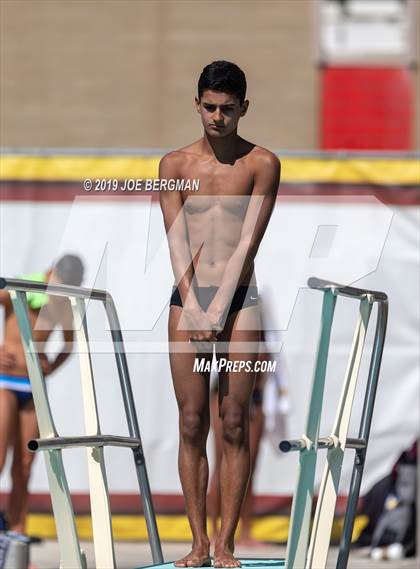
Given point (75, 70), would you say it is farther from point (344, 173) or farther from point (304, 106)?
point (344, 173)

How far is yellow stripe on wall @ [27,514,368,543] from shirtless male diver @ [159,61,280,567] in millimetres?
3545

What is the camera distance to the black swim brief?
408cm

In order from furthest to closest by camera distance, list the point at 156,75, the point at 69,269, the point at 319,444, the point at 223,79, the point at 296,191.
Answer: the point at 156,75 < the point at 296,191 < the point at 69,269 < the point at 223,79 < the point at 319,444

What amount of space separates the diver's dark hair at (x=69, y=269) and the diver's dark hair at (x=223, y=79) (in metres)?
1.64

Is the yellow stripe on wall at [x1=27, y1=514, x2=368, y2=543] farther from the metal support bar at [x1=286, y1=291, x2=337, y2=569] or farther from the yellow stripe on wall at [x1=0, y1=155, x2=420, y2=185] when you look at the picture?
the metal support bar at [x1=286, y1=291, x2=337, y2=569]

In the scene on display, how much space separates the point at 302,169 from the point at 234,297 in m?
4.02

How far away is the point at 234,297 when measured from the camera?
4082 mm

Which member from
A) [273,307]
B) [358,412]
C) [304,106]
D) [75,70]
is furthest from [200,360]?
[304,106]

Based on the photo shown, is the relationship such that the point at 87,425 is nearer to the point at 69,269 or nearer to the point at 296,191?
the point at 69,269

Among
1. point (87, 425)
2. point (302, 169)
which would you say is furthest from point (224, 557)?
point (302, 169)

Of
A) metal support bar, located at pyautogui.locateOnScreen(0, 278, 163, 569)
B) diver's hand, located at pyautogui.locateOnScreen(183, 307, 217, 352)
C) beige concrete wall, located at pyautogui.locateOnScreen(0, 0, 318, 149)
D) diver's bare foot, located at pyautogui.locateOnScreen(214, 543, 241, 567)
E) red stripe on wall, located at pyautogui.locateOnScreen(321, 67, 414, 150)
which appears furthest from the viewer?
red stripe on wall, located at pyautogui.locateOnScreen(321, 67, 414, 150)

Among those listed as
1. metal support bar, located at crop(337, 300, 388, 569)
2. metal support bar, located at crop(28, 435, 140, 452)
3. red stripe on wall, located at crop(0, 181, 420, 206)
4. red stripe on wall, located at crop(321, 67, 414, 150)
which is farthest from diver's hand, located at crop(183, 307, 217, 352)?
red stripe on wall, located at crop(321, 67, 414, 150)

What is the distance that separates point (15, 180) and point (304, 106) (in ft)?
16.2

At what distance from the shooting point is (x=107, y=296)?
429 centimetres
